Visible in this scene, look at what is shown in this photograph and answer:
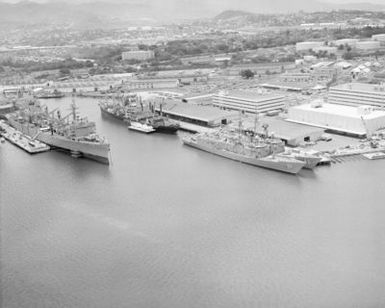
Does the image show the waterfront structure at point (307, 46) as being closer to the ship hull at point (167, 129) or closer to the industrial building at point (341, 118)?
the industrial building at point (341, 118)

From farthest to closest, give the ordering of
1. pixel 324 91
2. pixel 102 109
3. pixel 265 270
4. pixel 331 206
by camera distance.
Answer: pixel 324 91 < pixel 102 109 < pixel 331 206 < pixel 265 270

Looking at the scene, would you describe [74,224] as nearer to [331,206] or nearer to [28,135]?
[331,206]

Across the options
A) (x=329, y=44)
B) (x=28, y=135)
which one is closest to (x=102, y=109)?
(x=28, y=135)

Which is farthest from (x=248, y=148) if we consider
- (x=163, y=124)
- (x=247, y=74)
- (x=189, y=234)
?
(x=247, y=74)

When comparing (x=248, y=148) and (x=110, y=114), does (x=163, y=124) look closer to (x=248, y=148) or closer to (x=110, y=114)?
(x=110, y=114)

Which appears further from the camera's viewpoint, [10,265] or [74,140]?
[74,140]

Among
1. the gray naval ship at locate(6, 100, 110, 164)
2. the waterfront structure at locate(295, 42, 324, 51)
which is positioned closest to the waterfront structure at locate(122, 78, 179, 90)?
the gray naval ship at locate(6, 100, 110, 164)
